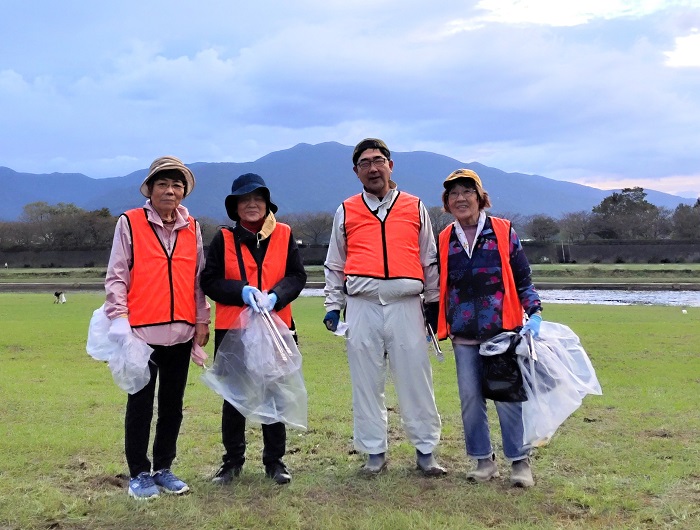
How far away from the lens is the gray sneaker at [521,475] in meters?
4.17

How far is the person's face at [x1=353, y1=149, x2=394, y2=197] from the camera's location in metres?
4.55

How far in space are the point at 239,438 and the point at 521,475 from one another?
1.84 metres

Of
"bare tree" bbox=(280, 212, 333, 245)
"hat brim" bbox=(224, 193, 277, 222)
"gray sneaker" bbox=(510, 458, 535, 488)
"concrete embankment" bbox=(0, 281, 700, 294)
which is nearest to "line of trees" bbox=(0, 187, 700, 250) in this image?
"bare tree" bbox=(280, 212, 333, 245)

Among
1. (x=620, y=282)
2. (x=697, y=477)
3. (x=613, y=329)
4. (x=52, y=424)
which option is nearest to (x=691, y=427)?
(x=697, y=477)

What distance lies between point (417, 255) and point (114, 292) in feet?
6.51

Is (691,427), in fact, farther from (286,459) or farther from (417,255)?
(286,459)

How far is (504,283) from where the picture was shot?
14.3ft

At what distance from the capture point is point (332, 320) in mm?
4594

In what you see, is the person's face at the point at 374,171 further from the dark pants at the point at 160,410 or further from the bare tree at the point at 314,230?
the bare tree at the point at 314,230

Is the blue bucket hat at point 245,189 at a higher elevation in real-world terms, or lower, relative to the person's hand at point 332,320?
higher

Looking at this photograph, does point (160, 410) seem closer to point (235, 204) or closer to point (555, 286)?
point (235, 204)

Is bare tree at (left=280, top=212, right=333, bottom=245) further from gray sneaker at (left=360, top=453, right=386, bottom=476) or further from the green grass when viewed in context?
gray sneaker at (left=360, top=453, right=386, bottom=476)

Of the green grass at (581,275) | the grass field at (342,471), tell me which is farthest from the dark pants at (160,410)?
the green grass at (581,275)

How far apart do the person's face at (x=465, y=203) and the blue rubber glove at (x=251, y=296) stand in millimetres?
1433
